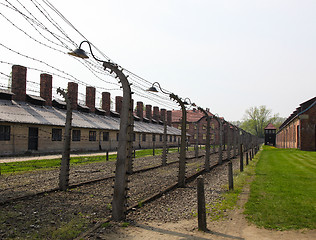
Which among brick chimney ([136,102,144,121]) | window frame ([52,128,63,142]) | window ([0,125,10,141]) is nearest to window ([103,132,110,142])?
window frame ([52,128,63,142])

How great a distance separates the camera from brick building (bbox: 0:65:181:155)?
74.4ft

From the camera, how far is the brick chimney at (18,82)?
2707 centimetres

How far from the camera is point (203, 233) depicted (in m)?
5.62

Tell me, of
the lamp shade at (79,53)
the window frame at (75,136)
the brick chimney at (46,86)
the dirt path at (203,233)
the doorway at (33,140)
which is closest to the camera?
the dirt path at (203,233)

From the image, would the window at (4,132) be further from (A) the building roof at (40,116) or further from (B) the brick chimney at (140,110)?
(B) the brick chimney at (140,110)

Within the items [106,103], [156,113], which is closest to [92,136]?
[106,103]

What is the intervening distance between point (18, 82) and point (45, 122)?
627cm

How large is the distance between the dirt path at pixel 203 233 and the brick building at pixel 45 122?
42.3 feet

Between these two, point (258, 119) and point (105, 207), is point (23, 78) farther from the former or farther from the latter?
point (258, 119)

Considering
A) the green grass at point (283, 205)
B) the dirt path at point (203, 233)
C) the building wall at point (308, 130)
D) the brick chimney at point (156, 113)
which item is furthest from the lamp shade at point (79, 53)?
the brick chimney at point (156, 113)

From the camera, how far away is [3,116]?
21.9 metres

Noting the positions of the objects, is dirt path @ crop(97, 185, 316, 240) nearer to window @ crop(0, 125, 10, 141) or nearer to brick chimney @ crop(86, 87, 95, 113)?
window @ crop(0, 125, 10, 141)

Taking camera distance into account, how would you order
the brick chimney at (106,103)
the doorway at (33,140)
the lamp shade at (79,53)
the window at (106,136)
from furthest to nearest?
1. the brick chimney at (106,103)
2. the window at (106,136)
3. the doorway at (33,140)
4. the lamp shade at (79,53)

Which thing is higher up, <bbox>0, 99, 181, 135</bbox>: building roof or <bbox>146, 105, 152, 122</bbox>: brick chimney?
<bbox>146, 105, 152, 122</bbox>: brick chimney
